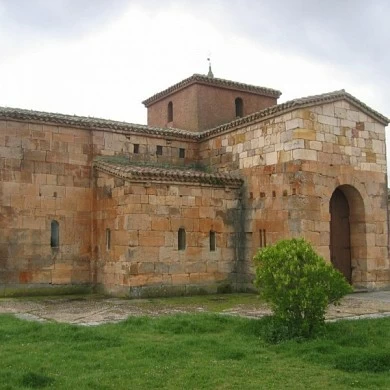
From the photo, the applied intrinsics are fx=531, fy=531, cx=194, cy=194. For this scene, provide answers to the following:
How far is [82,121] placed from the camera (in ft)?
52.1

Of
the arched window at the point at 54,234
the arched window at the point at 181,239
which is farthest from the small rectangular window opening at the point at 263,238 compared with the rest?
the arched window at the point at 54,234

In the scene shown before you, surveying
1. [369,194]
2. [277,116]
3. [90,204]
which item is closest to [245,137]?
[277,116]

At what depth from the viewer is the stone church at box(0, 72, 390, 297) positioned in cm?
1430

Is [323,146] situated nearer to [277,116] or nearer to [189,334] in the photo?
[277,116]

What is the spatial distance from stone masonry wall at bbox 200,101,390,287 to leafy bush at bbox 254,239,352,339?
583cm

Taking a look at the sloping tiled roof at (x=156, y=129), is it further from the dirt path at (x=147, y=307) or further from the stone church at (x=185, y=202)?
the dirt path at (x=147, y=307)

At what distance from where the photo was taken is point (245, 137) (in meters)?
16.2

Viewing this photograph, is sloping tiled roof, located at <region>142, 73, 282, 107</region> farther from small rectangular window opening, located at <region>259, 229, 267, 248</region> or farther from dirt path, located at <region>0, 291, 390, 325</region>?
dirt path, located at <region>0, 291, 390, 325</region>

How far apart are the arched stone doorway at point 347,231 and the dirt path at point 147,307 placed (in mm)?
1278

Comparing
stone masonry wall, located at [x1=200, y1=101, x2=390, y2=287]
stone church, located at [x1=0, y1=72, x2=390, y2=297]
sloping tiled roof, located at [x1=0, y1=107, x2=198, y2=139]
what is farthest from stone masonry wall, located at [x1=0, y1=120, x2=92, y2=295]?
stone masonry wall, located at [x1=200, y1=101, x2=390, y2=287]

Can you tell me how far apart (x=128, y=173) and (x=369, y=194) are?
7.17m

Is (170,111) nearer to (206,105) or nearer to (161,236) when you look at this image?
(206,105)

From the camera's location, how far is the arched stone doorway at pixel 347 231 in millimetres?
15602

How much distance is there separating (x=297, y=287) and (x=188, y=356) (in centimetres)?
206
